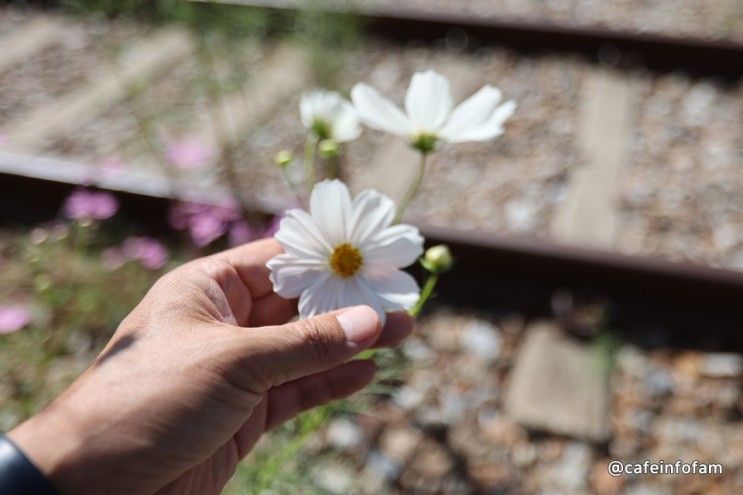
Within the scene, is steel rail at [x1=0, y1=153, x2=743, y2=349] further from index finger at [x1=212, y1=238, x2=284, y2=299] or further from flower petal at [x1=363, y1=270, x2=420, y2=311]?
flower petal at [x1=363, y1=270, x2=420, y2=311]

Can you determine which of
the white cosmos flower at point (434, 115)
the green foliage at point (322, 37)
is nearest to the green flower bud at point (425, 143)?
the white cosmos flower at point (434, 115)

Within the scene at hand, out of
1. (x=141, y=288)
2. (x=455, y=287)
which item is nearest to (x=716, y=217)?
(x=455, y=287)

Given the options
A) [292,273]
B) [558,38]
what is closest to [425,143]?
[292,273]

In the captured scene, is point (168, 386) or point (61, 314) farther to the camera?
point (61, 314)

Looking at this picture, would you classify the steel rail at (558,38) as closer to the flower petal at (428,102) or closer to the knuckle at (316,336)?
the flower petal at (428,102)

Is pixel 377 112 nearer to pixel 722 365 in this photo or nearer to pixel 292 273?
pixel 292 273
